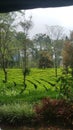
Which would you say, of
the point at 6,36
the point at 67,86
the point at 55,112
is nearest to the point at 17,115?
the point at 55,112

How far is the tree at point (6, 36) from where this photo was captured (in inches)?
719

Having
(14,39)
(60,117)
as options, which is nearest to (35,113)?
(60,117)

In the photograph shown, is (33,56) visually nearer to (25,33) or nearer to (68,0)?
(25,33)

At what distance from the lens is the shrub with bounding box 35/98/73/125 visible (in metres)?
8.32

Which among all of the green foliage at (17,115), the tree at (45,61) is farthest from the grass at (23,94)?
the tree at (45,61)

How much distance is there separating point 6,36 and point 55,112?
10.9 metres

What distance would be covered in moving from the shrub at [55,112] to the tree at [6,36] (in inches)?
390

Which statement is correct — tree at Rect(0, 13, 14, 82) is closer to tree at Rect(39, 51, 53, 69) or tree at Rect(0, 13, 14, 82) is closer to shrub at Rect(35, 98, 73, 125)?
tree at Rect(39, 51, 53, 69)

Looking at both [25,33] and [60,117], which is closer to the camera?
[60,117]

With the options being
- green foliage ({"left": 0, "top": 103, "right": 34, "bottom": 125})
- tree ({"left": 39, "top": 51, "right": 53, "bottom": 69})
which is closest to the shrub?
green foliage ({"left": 0, "top": 103, "right": 34, "bottom": 125})

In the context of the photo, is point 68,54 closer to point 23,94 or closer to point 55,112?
point 23,94

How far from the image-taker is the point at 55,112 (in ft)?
27.8

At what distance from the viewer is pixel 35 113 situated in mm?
8445

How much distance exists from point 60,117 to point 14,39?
11969 mm
